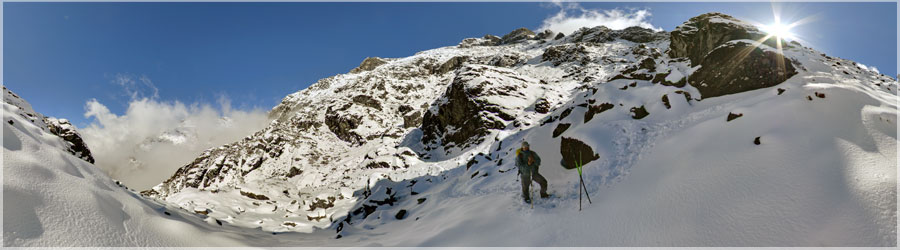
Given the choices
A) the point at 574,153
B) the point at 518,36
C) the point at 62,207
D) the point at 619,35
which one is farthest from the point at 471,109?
the point at 518,36

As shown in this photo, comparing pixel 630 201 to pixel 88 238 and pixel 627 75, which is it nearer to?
pixel 88 238

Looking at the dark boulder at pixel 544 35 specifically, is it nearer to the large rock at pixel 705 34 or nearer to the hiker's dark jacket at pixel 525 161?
the large rock at pixel 705 34

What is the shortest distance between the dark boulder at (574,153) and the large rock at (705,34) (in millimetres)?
7969

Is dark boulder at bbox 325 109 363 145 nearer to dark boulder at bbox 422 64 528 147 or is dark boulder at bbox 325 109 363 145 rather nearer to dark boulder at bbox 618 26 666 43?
dark boulder at bbox 422 64 528 147

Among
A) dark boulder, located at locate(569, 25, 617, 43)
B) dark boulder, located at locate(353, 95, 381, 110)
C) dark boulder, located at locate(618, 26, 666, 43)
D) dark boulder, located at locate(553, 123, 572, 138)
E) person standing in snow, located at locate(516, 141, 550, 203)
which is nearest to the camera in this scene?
person standing in snow, located at locate(516, 141, 550, 203)

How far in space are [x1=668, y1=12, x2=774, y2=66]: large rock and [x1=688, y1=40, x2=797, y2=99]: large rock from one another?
1382mm

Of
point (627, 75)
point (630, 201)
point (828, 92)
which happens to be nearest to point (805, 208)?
point (630, 201)

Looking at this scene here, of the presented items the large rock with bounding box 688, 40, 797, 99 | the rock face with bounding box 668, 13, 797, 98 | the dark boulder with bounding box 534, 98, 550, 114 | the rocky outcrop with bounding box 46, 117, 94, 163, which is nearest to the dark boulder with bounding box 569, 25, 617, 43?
the dark boulder with bounding box 534, 98, 550, 114

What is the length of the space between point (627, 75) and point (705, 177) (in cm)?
1347

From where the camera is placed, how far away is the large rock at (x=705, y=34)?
17964 mm

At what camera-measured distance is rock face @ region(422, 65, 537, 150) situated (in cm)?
4684

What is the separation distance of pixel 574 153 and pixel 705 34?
48.4 ft

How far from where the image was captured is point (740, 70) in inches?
508

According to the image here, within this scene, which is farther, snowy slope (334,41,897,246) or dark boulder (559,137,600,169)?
dark boulder (559,137,600,169)
